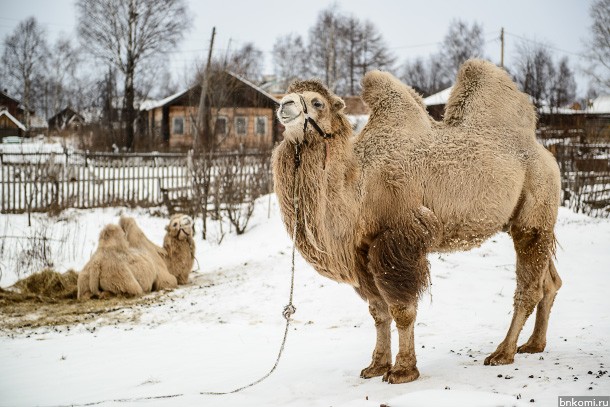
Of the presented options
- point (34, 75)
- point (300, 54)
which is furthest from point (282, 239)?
point (34, 75)

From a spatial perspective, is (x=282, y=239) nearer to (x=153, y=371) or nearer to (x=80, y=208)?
(x=153, y=371)

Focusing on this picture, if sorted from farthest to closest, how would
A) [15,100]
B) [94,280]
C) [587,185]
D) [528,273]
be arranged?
[15,100]
[587,185]
[94,280]
[528,273]

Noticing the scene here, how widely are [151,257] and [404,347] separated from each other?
19.4 feet

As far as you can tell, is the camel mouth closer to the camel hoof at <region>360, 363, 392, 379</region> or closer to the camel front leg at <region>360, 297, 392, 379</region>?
the camel front leg at <region>360, 297, 392, 379</region>

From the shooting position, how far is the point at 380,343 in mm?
4828

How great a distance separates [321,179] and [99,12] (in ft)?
113

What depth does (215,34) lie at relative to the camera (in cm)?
2781

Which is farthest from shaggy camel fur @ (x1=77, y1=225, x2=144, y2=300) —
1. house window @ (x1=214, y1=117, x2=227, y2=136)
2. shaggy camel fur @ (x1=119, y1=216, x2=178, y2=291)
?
house window @ (x1=214, y1=117, x2=227, y2=136)

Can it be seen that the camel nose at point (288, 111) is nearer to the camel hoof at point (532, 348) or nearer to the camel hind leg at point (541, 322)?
the camel hind leg at point (541, 322)

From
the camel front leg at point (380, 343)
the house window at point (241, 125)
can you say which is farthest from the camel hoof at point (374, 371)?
the house window at point (241, 125)

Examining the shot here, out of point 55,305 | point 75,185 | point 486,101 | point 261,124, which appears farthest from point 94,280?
point 261,124

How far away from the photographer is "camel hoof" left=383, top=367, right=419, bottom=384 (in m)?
4.37

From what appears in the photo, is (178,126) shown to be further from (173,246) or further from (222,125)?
(173,246)

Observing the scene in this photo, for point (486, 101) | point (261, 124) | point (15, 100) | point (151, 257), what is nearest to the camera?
point (486, 101)
